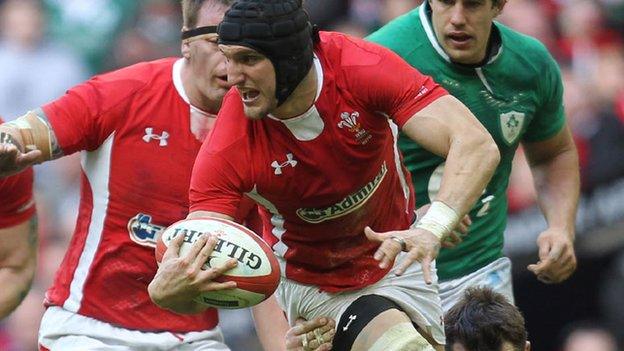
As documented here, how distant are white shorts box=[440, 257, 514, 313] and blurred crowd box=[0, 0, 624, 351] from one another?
2990 millimetres

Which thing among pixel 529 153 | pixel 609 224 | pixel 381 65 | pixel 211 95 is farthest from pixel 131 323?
pixel 609 224

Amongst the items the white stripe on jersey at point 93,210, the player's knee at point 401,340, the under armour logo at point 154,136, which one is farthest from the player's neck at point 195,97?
the player's knee at point 401,340

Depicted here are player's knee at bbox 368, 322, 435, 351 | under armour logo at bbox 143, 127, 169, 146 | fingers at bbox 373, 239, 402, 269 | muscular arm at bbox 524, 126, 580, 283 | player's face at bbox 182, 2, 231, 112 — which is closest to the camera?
fingers at bbox 373, 239, 402, 269

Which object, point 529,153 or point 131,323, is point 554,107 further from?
point 131,323

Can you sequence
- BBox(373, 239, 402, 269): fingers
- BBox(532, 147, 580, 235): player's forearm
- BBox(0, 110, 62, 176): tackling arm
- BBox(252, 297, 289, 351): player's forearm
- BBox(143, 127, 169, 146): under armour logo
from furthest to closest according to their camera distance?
BBox(532, 147, 580, 235): player's forearm → BBox(252, 297, 289, 351): player's forearm → BBox(143, 127, 169, 146): under armour logo → BBox(0, 110, 62, 176): tackling arm → BBox(373, 239, 402, 269): fingers

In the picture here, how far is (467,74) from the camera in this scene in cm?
756

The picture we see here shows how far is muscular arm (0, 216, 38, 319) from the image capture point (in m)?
7.54

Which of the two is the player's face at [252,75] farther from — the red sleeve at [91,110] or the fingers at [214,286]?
the red sleeve at [91,110]

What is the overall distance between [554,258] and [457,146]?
163 cm

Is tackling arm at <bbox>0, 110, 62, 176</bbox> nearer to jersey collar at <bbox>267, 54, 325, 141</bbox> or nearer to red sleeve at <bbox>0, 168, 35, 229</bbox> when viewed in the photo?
→ red sleeve at <bbox>0, 168, 35, 229</bbox>

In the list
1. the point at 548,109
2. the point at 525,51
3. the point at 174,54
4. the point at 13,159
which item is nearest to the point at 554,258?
the point at 548,109

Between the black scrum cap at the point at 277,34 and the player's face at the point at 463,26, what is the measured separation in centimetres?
135

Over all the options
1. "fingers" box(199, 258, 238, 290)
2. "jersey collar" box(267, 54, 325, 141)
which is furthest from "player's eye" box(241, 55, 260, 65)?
"fingers" box(199, 258, 238, 290)

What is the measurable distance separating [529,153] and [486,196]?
503 mm
